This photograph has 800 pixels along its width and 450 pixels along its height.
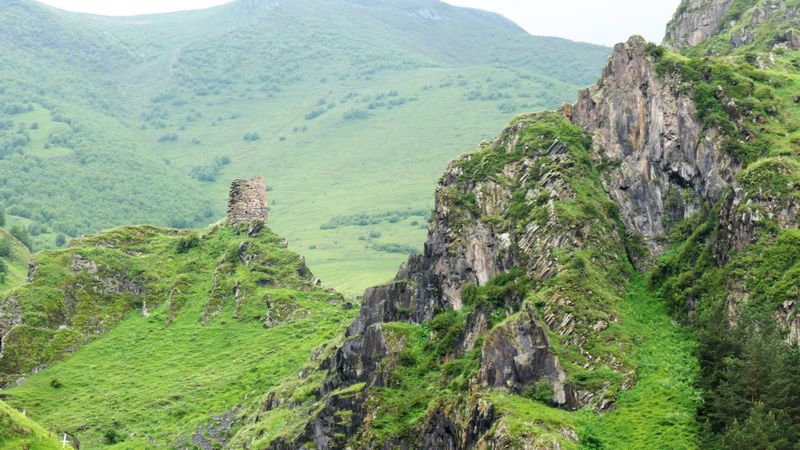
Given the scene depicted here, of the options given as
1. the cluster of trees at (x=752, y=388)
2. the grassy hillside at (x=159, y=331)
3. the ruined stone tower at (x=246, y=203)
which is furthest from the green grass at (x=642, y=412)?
the ruined stone tower at (x=246, y=203)

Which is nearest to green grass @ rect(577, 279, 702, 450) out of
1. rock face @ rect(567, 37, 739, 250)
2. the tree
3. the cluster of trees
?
the cluster of trees

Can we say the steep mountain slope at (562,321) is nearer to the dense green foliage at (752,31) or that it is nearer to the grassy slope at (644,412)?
the grassy slope at (644,412)

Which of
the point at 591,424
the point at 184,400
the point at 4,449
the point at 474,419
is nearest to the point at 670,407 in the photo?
the point at 591,424

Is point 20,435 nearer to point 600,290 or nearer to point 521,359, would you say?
point 521,359

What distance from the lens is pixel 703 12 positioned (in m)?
163

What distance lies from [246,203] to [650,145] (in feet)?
240

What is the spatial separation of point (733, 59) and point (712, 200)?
81.0ft

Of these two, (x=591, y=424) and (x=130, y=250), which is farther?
(x=130, y=250)

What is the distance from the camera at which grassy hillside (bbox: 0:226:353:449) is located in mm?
119250

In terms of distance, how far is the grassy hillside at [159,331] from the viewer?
391 feet

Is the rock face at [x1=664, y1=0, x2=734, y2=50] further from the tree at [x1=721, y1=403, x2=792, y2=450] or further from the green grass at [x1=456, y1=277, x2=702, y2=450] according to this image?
the tree at [x1=721, y1=403, x2=792, y2=450]

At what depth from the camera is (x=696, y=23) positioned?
163m

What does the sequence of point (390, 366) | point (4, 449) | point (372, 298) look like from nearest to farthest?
point (4, 449)
point (390, 366)
point (372, 298)

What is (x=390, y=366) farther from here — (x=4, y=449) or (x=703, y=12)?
(x=703, y=12)
